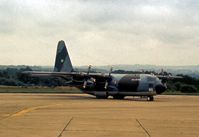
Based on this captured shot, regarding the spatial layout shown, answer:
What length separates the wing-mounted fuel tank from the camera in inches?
2026

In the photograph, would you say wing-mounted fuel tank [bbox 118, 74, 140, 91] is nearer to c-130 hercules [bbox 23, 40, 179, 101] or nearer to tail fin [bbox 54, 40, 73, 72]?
c-130 hercules [bbox 23, 40, 179, 101]

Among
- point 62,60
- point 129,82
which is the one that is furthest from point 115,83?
point 62,60

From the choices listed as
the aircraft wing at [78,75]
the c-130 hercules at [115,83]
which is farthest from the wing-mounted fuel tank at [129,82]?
the aircraft wing at [78,75]

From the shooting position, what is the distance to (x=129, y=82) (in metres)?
52.0

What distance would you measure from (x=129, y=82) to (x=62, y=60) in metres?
13.0

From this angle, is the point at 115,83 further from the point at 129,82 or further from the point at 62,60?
the point at 62,60

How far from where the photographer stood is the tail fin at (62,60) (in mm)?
61594

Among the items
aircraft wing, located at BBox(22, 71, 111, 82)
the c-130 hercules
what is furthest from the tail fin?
aircraft wing, located at BBox(22, 71, 111, 82)

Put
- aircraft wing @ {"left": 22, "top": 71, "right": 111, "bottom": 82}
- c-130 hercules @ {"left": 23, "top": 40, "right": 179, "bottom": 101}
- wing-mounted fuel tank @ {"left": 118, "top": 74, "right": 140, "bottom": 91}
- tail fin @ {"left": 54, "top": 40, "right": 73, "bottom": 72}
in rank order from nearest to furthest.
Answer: c-130 hercules @ {"left": 23, "top": 40, "right": 179, "bottom": 101} < wing-mounted fuel tank @ {"left": 118, "top": 74, "right": 140, "bottom": 91} < aircraft wing @ {"left": 22, "top": 71, "right": 111, "bottom": 82} < tail fin @ {"left": 54, "top": 40, "right": 73, "bottom": 72}

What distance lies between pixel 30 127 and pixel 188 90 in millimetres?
74967

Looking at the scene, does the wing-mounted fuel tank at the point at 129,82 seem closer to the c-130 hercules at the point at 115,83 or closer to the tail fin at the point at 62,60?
the c-130 hercules at the point at 115,83

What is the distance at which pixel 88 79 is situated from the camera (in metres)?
55.5

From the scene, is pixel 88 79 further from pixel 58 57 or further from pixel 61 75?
pixel 58 57

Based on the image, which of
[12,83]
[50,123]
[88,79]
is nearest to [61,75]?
[88,79]
